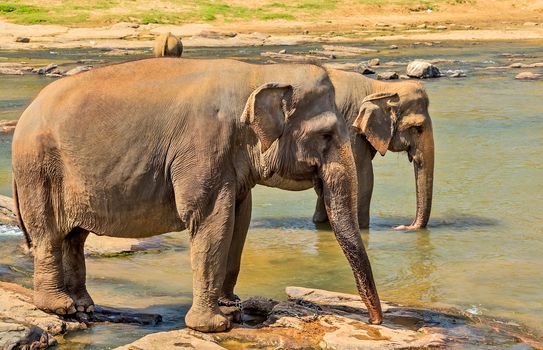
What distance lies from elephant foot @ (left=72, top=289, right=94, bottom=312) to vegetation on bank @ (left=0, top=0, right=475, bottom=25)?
132 feet

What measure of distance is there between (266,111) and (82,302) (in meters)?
2.11

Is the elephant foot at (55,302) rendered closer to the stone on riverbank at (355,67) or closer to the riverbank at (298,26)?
the stone on riverbank at (355,67)

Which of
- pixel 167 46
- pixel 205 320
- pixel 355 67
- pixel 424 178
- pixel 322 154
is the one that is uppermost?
pixel 167 46

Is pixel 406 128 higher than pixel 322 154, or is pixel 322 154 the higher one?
pixel 322 154

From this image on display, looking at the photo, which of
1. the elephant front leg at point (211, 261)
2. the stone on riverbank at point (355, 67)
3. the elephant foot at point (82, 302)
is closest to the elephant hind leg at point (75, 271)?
the elephant foot at point (82, 302)

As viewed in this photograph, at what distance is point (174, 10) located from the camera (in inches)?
1962

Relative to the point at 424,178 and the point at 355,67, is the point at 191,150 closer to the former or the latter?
the point at 424,178

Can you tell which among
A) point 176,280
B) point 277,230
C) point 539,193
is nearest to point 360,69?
point 539,193

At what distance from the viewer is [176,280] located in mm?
9367

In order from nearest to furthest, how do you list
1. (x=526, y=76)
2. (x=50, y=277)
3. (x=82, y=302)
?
(x=50, y=277)
(x=82, y=302)
(x=526, y=76)

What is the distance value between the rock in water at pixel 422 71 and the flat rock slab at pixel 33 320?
71.7 ft

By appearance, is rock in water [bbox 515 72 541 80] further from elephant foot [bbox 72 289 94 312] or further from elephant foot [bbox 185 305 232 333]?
elephant foot [bbox 185 305 232 333]

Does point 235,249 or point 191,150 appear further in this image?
point 235,249

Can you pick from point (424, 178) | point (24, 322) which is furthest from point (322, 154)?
point (424, 178)
